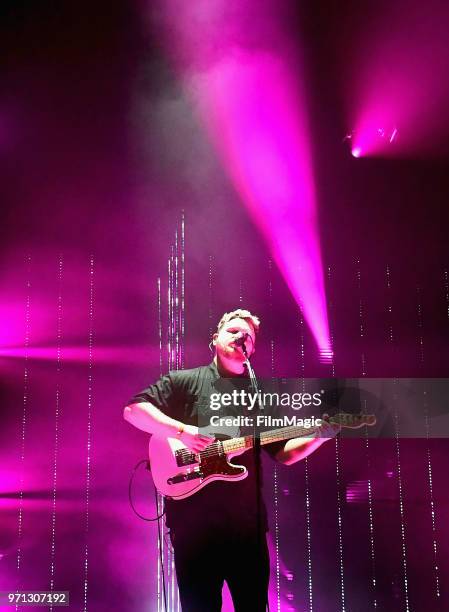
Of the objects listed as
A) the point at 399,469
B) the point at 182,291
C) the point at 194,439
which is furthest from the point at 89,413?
the point at 399,469

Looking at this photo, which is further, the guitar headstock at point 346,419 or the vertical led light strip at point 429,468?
the vertical led light strip at point 429,468

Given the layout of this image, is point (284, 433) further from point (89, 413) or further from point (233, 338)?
point (89, 413)

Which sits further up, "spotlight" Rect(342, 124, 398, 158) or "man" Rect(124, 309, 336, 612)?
"spotlight" Rect(342, 124, 398, 158)

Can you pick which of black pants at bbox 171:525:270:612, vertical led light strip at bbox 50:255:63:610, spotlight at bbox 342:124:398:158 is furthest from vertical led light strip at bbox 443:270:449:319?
vertical led light strip at bbox 50:255:63:610

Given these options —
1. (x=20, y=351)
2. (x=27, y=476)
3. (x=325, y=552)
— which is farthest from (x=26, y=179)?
(x=325, y=552)

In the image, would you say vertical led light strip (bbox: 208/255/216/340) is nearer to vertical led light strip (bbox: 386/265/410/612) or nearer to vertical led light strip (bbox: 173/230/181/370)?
vertical led light strip (bbox: 173/230/181/370)

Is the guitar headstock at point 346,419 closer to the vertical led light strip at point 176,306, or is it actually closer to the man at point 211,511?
the man at point 211,511

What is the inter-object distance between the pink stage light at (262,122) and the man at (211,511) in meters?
1.09

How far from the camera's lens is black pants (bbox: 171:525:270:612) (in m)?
2.79

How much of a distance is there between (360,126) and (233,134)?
0.90 m

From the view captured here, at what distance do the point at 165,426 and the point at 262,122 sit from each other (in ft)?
7.63
